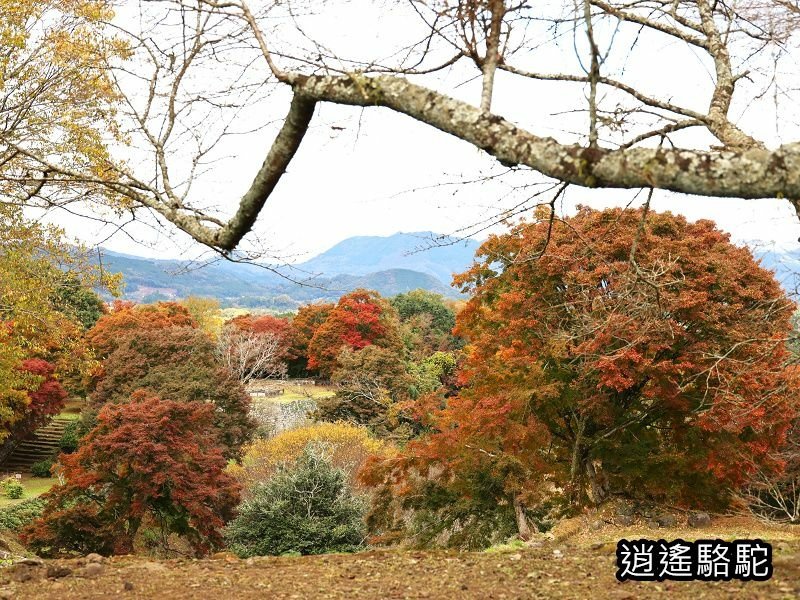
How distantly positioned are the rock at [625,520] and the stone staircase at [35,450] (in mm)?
21448

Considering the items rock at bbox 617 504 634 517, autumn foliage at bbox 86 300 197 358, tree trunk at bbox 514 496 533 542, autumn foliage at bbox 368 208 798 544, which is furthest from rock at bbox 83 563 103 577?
autumn foliage at bbox 86 300 197 358

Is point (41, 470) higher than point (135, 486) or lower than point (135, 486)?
lower

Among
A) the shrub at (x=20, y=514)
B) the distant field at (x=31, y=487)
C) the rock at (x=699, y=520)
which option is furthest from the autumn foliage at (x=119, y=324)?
the rock at (x=699, y=520)

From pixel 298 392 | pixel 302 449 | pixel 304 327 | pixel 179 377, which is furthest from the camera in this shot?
pixel 304 327

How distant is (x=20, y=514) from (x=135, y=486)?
727 centimetres

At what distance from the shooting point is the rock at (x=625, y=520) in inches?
357

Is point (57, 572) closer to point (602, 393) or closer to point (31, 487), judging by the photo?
point (602, 393)

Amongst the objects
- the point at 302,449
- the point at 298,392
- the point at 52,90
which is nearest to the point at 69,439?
the point at 298,392

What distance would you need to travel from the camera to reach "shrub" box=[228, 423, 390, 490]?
17297 millimetres

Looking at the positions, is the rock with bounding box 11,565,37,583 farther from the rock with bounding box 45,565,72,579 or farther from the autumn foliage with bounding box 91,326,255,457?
the autumn foliage with bounding box 91,326,255,457

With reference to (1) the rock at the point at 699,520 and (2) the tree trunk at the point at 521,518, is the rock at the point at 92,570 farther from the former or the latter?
(1) the rock at the point at 699,520

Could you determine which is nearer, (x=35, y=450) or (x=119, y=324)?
(x=35, y=450)

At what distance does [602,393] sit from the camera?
9.21 meters

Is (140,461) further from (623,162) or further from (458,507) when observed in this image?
(623,162)
